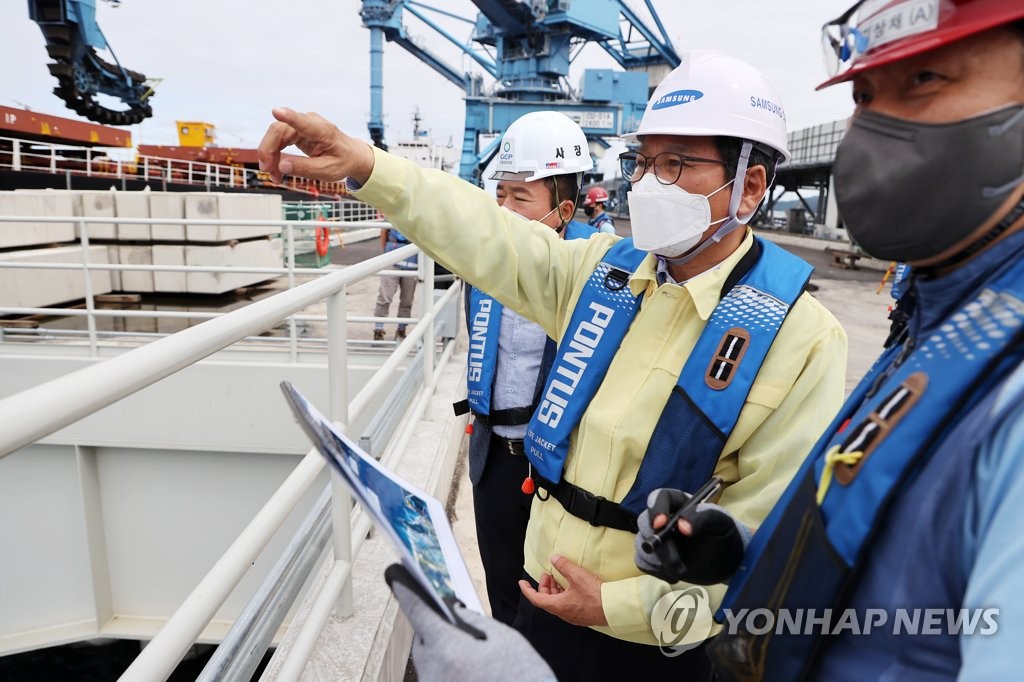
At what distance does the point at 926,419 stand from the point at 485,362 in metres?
1.83

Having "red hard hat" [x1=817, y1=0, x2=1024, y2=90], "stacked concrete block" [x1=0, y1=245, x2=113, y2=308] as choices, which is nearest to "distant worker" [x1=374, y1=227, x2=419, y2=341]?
"stacked concrete block" [x1=0, y1=245, x2=113, y2=308]

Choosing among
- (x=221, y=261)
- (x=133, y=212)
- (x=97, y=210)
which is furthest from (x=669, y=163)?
(x=97, y=210)

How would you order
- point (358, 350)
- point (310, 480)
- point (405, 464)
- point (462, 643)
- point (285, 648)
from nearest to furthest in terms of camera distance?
point (462, 643) < point (310, 480) < point (285, 648) < point (405, 464) < point (358, 350)

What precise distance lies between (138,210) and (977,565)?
9.90 metres

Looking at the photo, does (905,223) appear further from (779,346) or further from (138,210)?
(138,210)

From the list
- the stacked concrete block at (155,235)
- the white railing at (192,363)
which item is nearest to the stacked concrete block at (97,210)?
the stacked concrete block at (155,235)

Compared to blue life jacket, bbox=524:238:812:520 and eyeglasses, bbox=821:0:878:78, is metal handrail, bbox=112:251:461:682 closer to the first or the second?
blue life jacket, bbox=524:238:812:520

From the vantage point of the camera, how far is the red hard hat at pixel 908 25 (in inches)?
26.8

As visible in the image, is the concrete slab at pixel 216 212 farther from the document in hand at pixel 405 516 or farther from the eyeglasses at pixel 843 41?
the eyeglasses at pixel 843 41

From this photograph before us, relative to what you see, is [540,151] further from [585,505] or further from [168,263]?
[168,263]

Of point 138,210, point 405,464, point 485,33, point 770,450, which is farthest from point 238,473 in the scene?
point 485,33

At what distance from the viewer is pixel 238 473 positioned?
6051mm

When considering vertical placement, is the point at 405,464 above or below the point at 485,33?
below

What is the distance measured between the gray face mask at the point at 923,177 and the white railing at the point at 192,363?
104 cm
